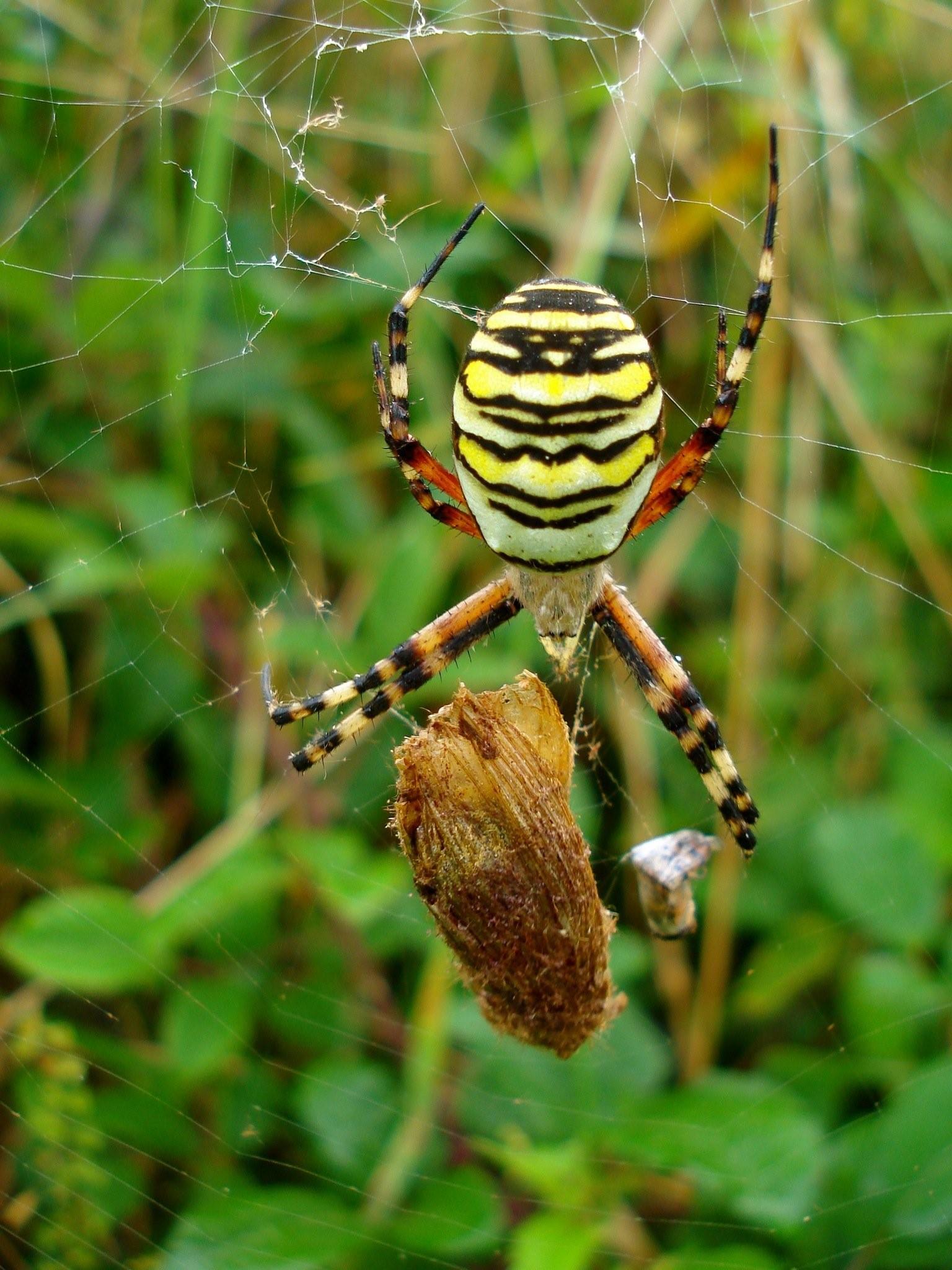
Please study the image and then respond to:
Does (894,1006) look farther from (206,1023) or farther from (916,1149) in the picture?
(206,1023)

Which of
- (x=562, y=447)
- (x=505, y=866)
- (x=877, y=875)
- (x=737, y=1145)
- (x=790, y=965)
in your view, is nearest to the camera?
(x=505, y=866)

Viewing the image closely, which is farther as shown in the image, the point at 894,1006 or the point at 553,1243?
the point at 894,1006

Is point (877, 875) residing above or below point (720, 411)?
below

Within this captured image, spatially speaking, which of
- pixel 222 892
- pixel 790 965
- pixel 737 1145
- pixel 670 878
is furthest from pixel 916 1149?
pixel 222 892

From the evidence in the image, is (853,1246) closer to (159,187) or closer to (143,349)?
(143,349)

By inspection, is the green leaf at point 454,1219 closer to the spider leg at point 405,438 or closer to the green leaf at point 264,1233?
the green leaf at point 264,1233

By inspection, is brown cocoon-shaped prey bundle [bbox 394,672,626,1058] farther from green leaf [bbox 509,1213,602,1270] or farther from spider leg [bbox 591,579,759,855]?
spider leg [bbox 591,579,759,855]
